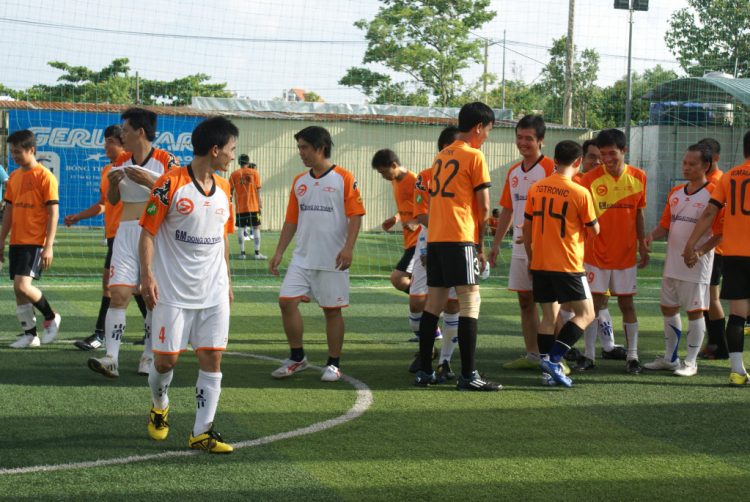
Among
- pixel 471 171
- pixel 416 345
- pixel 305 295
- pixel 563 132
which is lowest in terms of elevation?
pixel 416 345

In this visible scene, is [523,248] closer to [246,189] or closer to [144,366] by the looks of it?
[144,366]

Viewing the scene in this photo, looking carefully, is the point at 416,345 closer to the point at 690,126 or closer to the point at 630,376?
the point at 630,376

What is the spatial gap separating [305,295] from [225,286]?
1.81m

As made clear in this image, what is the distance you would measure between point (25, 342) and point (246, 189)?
29.5 feet

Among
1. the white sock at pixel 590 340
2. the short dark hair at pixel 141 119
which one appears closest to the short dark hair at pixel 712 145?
the white sock at pixel 590 340

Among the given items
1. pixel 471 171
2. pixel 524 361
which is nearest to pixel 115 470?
pixel 471 171

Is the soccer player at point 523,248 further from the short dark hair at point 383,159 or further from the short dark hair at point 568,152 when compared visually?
the short dark hair at point 383,159

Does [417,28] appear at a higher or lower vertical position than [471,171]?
higher

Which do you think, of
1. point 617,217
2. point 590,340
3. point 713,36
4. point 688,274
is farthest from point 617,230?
point 713,36

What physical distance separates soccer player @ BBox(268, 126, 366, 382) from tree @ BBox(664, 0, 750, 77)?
2592 cm

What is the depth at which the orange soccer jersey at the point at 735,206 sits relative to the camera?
539 centimetres

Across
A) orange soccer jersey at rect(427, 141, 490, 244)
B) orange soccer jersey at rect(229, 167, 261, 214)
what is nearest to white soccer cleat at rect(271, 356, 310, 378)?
orange soccer jersey at rect(427, 141, 490, 244)

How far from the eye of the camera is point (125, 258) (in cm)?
545

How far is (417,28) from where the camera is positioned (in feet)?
89.6
